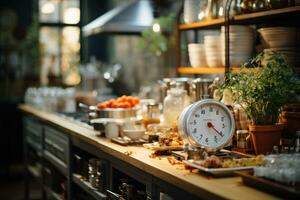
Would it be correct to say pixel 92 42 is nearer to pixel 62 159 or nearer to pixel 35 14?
pixel 35 14

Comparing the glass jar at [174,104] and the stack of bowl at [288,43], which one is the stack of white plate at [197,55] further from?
the stack of bowl at [288,43]

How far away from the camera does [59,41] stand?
8.54 meters

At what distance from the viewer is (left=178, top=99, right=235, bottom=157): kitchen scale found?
2.56m

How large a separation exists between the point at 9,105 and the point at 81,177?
4.51m

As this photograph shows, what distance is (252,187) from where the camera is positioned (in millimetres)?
1992

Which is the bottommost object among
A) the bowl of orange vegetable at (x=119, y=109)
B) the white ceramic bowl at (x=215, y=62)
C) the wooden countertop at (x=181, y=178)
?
the wooden countertop at (x=181, y=178)

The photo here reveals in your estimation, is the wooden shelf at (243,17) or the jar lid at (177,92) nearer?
the wooden shelf at (243,17)

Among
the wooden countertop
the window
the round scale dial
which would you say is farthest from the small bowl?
the window

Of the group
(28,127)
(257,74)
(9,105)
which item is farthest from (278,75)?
(9,105)

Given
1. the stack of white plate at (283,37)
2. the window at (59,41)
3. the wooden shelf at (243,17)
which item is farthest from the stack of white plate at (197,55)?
the window at (59,41)

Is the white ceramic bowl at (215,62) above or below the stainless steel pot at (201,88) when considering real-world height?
above

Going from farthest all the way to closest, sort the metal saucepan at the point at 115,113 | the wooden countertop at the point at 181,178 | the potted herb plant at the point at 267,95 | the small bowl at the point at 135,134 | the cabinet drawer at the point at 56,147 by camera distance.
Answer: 1. the cabinet drawer at the point at 56,147
2. the metal saucepan at the point at 115,113
3. the small bowl at the point at 135,134
4. the potted herb plant at the point at 267,95
5. the wooden countertop at the point at 181,178

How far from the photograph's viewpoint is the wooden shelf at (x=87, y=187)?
→ 10.9ft

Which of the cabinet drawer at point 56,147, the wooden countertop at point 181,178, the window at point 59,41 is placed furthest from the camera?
the window at point 59,41
